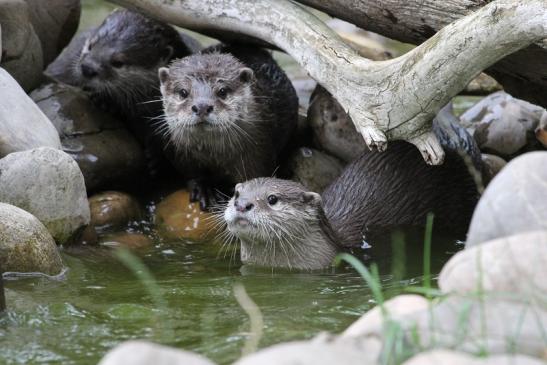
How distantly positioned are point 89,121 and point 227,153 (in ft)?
2.63

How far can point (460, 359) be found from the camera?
81.0 inches

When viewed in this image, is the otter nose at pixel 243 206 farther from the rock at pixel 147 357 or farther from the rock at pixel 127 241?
the rock at pixel 147 357

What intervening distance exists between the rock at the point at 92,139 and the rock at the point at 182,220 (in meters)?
0.31

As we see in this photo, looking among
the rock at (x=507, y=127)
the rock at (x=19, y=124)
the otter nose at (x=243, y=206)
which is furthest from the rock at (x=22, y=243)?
the rock at (x=507, y=127)

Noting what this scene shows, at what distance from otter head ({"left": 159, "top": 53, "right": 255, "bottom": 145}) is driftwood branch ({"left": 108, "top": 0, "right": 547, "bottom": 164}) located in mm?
242

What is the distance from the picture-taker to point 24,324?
127 inches

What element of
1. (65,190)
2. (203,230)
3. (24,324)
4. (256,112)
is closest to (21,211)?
(65,190)

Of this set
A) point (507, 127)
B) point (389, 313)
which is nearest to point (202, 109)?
point (507, 127)

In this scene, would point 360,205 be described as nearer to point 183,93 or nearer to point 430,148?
point 430,148

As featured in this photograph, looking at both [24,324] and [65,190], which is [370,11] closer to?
[65,190]

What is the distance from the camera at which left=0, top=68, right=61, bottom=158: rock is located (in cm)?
450

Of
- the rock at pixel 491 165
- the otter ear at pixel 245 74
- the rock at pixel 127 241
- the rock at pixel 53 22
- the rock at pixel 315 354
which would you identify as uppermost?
the rock at pixel 53 22

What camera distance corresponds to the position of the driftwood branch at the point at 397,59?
3.74 m

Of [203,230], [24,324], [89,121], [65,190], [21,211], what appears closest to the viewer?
[24,324]
